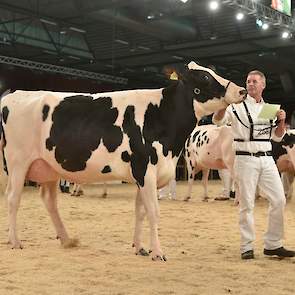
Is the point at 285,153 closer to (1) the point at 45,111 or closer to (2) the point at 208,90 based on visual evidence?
(2) the point at 208,90

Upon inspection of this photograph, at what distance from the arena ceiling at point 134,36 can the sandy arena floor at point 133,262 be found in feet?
22.6

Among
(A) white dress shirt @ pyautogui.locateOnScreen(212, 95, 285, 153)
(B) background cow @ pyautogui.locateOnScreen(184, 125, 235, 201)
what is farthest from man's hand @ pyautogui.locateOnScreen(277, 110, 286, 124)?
(B) background cow @ pyautogui.locateOnScreen(184, 125, 235, 201)

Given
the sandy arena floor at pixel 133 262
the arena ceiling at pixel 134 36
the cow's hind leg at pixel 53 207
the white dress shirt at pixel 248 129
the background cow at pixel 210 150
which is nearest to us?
the sandy arena floor at pixel 133 262

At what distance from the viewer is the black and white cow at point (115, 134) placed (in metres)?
5.32

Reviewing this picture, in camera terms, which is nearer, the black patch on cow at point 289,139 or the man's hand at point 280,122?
the man's hand at point 280,122

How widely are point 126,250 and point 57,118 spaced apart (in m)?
1.47

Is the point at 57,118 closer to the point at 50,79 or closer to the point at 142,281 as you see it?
the point at 142,281

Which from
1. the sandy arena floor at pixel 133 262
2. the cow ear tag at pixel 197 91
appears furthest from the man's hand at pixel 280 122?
the sandy arena floor at pixel 133 262

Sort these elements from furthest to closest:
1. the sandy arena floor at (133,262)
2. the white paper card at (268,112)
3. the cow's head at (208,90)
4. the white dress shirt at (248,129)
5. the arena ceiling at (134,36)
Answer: the arena ceiling at (134,36) < the cow's head at (208,90) < the white dress shirt at (248,129) < the white paper card at (268,112) < the sandy arena floor at (133,262)

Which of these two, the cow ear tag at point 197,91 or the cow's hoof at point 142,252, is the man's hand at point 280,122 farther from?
the cow's hoof at point 142,252

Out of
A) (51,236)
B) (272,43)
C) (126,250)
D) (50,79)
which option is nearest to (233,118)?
(126,250)

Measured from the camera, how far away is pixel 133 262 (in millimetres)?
5027

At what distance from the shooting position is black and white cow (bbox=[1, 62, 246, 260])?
532 centimetres

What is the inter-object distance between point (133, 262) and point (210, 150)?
6.56 metres
